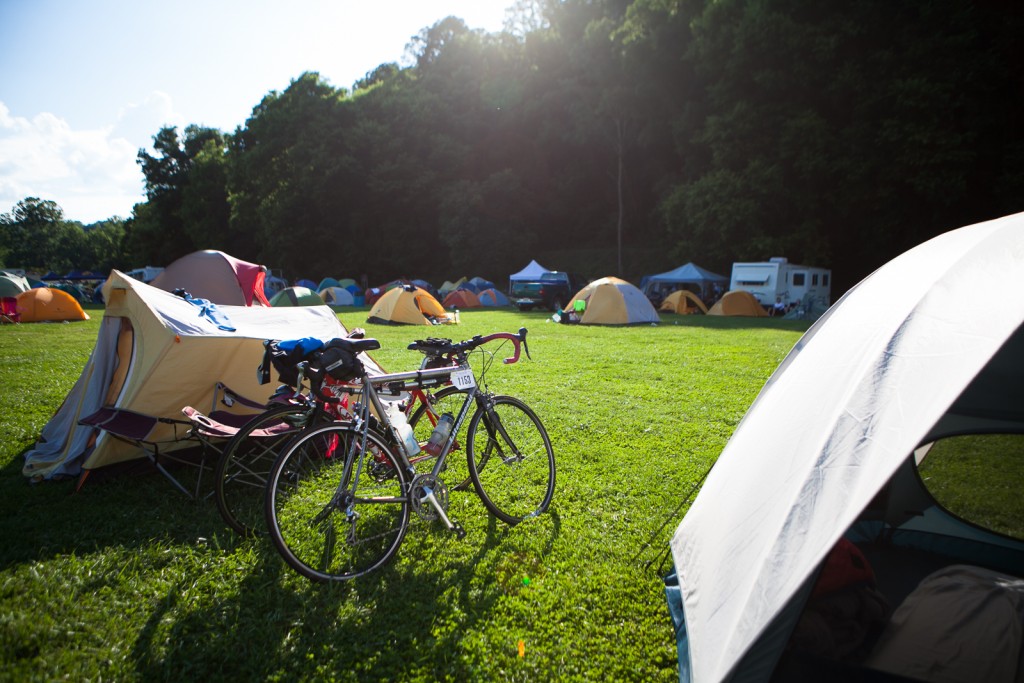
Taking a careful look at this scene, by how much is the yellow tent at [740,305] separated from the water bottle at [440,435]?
19.4 metres

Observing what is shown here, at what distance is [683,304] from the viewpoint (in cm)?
2197

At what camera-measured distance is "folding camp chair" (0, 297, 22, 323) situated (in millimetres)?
16984

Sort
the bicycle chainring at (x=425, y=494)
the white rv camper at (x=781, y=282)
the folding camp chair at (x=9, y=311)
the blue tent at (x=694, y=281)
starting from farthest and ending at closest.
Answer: the blue tent at (x=694, y=281), the white rv camper at (x=781, y=282), the folding camp chair at (x=9, y=311), the bicycle chainring at (x=425, y=494)

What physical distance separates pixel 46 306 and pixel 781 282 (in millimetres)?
26082

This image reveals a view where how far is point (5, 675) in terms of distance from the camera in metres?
2.17

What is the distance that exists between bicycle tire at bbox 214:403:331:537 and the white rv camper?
21.1m

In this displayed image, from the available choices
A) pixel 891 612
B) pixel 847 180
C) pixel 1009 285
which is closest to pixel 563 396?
pixel 891 612

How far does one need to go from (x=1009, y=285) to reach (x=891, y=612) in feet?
5.10

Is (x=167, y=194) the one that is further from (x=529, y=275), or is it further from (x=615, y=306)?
(x=615, y=306)

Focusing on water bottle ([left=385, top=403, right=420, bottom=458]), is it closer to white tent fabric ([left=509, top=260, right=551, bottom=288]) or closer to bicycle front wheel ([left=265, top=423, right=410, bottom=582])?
bicycle front wheel ([left=265, top=423, right=410, bottom=582])

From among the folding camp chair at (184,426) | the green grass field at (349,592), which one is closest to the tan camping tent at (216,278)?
the green grass field at (349,592)

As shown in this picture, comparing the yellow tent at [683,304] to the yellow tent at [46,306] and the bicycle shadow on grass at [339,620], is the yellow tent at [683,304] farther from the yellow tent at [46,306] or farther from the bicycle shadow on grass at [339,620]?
the yellow tent at [46,306]

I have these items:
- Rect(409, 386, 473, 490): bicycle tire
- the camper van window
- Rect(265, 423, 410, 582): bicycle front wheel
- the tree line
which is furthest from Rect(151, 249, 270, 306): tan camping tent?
the tree line

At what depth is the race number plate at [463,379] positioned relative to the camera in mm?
3361
